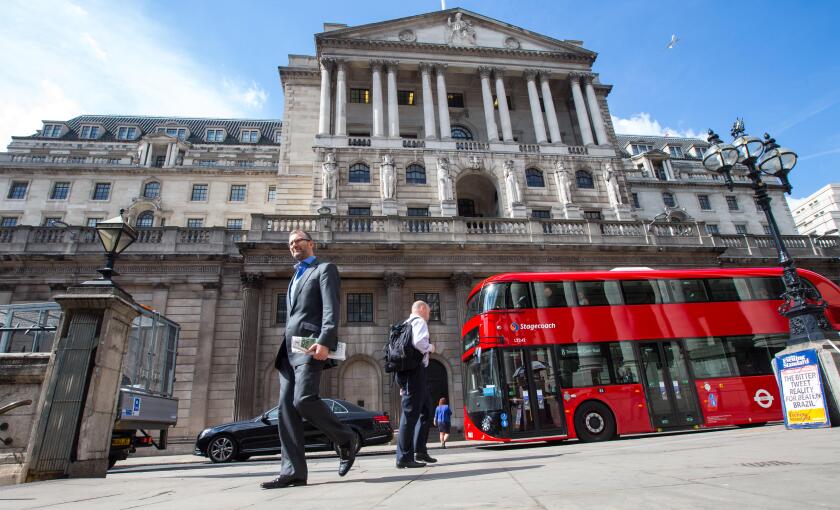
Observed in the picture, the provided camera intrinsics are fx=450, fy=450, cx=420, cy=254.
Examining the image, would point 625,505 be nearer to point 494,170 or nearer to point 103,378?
point 103,378

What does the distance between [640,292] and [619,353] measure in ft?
6.86

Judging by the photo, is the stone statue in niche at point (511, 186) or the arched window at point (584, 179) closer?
the stone statue in niche at point (511, 186)

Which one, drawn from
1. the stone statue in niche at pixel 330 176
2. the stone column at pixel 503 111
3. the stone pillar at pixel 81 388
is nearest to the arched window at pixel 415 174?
the stone statue in niche at pixel 330 176

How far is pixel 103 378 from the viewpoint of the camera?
6.29m

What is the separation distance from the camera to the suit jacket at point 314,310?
13.7ft

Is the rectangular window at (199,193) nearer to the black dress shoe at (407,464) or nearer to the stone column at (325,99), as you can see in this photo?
the stone column at (325,99)

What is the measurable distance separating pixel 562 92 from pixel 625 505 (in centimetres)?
3617

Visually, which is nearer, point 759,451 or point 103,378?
point 759,451

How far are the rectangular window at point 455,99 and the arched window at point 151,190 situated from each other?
23.9m

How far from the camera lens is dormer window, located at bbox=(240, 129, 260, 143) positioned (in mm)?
45747

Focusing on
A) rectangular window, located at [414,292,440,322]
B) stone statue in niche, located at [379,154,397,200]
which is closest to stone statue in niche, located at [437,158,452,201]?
stone statue in niche, located at [379,154,397,200]

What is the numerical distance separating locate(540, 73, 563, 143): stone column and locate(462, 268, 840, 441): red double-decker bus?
1865 centimetres

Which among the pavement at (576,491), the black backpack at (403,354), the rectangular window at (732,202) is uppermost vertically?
the rectangular window at (732,202)

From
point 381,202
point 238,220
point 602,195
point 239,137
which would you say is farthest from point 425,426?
point 239,137
